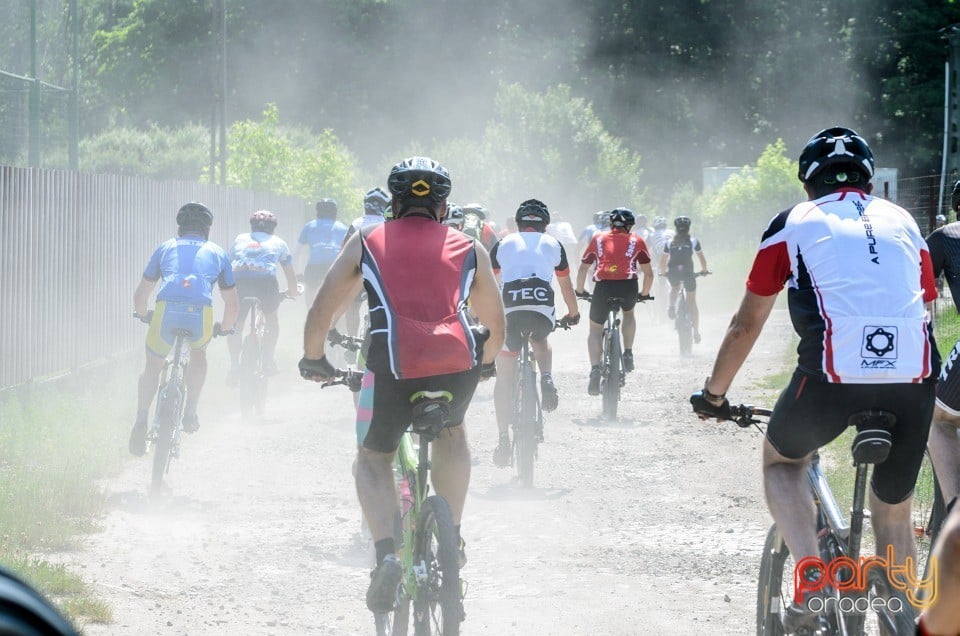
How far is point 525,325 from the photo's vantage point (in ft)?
35.7

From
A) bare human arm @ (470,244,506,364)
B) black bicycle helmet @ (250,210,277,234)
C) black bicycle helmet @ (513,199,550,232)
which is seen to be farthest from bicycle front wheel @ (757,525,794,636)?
black bicycle helmet @ (250,210,277,234)

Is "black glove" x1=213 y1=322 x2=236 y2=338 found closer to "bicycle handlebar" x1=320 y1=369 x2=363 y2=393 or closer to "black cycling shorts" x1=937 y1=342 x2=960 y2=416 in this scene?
"bicycle handlebar" x1=320 y1=369 x2=363 y2=393

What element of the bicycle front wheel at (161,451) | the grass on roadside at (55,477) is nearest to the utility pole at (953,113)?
the grass on roadside at (55,477)

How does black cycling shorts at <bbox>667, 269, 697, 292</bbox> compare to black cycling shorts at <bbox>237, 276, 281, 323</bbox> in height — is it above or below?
above

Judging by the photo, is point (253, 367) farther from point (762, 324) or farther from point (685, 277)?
point (762, 324)

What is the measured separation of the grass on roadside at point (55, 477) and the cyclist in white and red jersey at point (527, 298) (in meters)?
2.93

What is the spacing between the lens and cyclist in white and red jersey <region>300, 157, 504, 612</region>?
520 centimetres

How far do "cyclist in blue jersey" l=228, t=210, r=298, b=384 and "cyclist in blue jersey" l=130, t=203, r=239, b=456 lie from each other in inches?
131

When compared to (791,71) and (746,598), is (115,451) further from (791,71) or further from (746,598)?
Answer: (791,71)

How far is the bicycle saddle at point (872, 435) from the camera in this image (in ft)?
13.9

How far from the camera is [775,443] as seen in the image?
15.1 ft

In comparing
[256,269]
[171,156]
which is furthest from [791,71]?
[256,269]

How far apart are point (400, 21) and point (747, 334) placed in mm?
60232

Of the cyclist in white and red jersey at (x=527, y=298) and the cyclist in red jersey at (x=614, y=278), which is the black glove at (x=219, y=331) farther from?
the cyclist in red jersey at (x=614, y=278)
